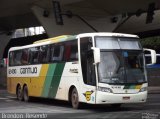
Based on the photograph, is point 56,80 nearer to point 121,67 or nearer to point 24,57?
point 121,67

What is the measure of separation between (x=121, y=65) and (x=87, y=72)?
54.5 inches

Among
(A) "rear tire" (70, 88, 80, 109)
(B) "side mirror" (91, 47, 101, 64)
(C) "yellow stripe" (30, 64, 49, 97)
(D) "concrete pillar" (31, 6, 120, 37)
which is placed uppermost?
(D) "concrete pillar" (31, 6, 120, 37)

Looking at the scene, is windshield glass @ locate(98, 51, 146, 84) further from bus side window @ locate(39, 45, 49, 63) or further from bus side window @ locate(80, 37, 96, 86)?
bus side window @ locate(39, 45, 49, 63)

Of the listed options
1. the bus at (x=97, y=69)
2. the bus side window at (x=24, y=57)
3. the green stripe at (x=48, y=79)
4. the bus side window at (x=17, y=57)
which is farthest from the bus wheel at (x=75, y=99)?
the bus side window at (x=17, y=57)

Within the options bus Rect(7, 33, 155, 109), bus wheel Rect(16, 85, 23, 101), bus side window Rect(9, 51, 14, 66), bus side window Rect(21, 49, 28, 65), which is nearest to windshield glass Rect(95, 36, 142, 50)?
bus Rect(7, 33, 155, 109)

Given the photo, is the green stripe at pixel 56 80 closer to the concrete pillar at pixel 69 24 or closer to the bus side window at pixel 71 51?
the bus side window at pixel 71 51

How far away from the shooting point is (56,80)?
21.1 metres

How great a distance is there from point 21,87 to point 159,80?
A: 55.3ft

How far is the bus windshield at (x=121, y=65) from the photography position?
1767cm

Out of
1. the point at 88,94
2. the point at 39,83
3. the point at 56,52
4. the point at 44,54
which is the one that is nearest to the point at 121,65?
the point at 88,94

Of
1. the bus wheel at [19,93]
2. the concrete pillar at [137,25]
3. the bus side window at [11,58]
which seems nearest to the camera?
the bus wheel at [19,93]

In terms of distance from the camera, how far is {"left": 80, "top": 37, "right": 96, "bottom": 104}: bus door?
17.9 m

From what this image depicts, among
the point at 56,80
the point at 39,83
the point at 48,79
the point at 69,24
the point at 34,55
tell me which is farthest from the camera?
the point at 69,24

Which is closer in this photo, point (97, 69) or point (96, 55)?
point (96, 55)
